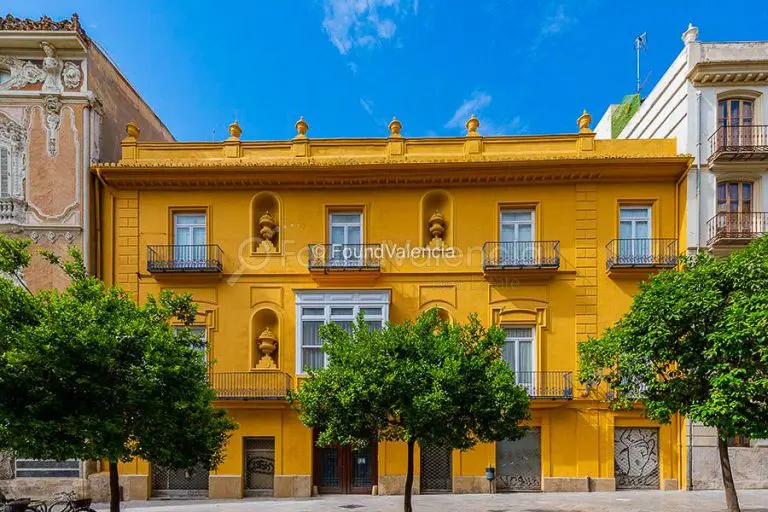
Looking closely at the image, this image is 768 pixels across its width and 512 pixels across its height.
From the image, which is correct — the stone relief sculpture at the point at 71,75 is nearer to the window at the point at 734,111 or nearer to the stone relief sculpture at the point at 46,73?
the stone relief sculpture at the point at 46,73

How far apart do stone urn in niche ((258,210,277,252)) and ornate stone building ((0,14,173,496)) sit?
6.09 m

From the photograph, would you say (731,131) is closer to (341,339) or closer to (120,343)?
(341,339)

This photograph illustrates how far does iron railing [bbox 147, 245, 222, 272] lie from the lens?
17969 mm

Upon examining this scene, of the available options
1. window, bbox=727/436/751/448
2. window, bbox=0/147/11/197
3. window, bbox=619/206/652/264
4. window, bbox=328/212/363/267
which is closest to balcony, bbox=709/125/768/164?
window, bbox=619/206/652/264

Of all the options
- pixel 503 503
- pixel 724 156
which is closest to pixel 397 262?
pixel 503 503

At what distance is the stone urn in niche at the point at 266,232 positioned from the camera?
18.7m

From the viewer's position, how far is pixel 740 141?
1766cm

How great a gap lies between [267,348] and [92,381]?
27.0 feet

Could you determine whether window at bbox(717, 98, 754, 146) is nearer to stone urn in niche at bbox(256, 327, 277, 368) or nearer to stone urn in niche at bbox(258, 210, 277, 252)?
stone urn in niche at bbox(258, 210, 277, 252)

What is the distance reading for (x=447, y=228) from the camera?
1875 centimetres

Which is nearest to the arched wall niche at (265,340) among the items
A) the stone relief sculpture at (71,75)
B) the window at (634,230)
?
the stone relief sculpture at (71,75)

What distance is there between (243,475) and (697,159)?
767 inches

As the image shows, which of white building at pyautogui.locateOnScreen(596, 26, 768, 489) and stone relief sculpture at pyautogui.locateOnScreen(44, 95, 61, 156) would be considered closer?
white building at pyautogui.locateOnScreen(596, 26, 768, 489)

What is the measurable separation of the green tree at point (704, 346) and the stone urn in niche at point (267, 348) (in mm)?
10986
